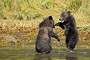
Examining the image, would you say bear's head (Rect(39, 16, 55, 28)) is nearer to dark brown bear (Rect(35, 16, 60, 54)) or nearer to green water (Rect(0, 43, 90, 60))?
dark brown bear (Rect(35, 16, 60, 54))

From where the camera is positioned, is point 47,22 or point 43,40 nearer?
point 43,40

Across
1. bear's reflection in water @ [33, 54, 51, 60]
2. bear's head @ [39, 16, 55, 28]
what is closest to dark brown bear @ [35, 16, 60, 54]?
bear's head @ [39, 16, 55, 28]

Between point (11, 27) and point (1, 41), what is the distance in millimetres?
5361

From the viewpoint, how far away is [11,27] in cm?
1958

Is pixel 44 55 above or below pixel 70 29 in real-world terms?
below

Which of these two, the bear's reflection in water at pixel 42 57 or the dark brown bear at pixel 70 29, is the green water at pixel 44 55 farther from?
the dark brown bear at pixel 70 29

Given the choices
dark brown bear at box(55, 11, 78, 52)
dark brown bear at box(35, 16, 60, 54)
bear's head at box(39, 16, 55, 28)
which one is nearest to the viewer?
dark brown bear at box(35, 16, 60, 54)

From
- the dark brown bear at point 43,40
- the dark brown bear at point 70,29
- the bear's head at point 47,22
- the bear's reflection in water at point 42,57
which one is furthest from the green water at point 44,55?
the bear's head at point 47,22

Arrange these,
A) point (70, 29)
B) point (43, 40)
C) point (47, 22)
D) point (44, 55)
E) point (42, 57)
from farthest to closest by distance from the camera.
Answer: point (70, 29) < point (47, 22) < point (43, 40) < point (44, 55) < point (42, 57)

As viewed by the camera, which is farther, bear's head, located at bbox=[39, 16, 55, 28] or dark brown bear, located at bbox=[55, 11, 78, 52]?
dark brown bear, located at bbox=[55, 11, 78, 52]

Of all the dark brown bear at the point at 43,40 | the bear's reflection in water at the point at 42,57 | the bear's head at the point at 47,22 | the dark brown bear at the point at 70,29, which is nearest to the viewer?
the bear's reflection in water at the point at 42,57

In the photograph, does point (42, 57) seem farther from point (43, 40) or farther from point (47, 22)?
point (47, 22)

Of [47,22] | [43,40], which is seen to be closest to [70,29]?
[47,22]

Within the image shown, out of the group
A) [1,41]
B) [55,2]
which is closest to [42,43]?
[1,41]
